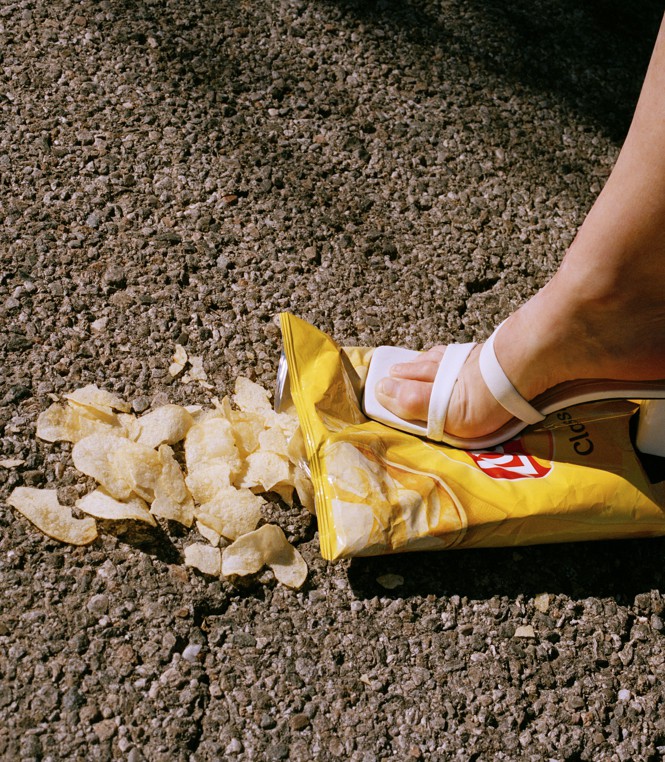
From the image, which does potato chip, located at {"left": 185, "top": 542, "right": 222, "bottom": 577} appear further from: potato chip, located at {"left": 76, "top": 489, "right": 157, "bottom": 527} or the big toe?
the big toe

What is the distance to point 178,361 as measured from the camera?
→ 1.62m

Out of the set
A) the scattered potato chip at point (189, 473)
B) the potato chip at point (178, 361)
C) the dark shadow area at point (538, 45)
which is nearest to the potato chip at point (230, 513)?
the scattered potato chip at point (189, 473)

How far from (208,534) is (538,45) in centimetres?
195

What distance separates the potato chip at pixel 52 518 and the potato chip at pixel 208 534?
7.2 inches

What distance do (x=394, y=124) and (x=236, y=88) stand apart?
46 cm

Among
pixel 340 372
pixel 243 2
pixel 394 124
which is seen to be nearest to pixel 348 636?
pixel 340 372

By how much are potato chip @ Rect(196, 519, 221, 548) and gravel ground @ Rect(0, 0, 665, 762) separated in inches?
1.5

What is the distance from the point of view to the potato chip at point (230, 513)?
1.39 meters

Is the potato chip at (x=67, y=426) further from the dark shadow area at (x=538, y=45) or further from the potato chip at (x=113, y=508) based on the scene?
the dark shadow area at (x=538, y=45)

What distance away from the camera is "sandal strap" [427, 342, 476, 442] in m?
1.50

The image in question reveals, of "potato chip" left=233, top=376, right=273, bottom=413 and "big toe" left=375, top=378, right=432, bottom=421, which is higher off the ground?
"big toe" left=375, top=378, right=432, bottom=421

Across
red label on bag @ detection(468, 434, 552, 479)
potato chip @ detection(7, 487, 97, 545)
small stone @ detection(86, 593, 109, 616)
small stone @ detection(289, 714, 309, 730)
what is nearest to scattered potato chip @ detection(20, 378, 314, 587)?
potato chip @ detection(7, 487, 97, 545)

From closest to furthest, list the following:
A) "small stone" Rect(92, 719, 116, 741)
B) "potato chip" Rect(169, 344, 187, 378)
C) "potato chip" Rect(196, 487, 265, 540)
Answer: "small stone" Rect(92, 719, 116, 741), "potato chip" Rect(196, 487, 265, 540), "potato chip" Rect(169, 344, 187, 378)

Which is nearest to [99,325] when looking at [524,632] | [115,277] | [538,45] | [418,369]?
[115,277]
